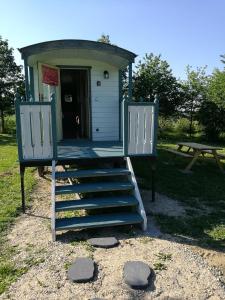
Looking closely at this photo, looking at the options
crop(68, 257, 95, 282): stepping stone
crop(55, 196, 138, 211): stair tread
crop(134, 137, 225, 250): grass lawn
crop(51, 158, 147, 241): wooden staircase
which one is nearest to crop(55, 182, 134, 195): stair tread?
crop(51, 158, 147, 241): wooden staircase

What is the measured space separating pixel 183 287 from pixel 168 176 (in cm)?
510

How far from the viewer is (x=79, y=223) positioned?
4617 mm

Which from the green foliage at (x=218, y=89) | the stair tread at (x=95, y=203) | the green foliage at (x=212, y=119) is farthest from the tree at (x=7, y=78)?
the stair tread at (x=95, y=203)

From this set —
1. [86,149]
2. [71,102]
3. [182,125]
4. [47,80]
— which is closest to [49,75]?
[47,80]

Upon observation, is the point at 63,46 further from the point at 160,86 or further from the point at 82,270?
the point at 160,86

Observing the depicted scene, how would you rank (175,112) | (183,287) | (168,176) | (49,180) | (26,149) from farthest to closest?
(175,112) < (168,176) < (49,180) < (26,149) < (183,287)

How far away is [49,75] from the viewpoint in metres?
7.68

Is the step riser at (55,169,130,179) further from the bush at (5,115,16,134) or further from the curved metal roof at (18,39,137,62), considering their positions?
the bush at (5,115,16,134)

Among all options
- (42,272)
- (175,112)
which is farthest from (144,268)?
(175,112)

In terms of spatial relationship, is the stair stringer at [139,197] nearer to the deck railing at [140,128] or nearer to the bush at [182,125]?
the deck railing at [140,128]

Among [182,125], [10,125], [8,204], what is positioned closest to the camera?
[8,204]

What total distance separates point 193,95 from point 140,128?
13086 mm

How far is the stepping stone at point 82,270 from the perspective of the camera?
342cm

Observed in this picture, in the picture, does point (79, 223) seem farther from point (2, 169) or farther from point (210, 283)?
point (2, 169)
